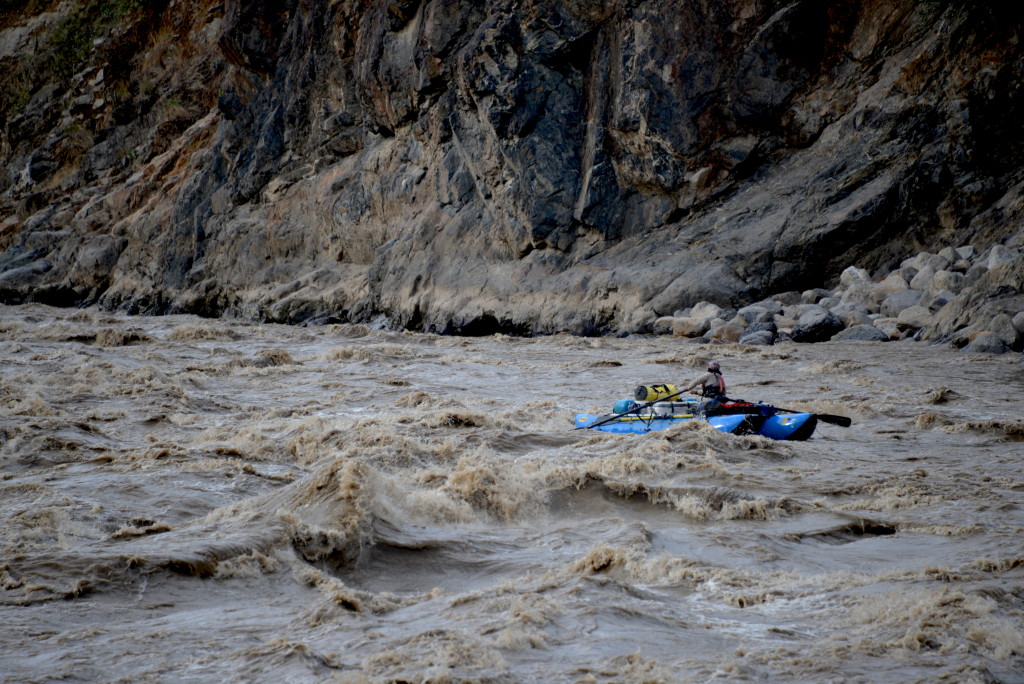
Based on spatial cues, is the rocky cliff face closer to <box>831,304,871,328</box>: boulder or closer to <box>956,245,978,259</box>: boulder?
<box>956,245,978,259</box>: boulder

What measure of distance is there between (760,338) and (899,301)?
2.60m

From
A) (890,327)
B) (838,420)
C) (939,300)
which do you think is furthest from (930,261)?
(838,420)

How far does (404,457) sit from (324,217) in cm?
2117

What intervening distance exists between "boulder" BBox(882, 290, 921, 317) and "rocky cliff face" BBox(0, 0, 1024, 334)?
163 cm

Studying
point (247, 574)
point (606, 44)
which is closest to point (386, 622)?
point (247, 574)

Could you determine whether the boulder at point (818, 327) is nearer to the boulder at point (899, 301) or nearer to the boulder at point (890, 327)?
the boulder at point (890, 327)

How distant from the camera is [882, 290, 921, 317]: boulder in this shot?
1531 centimetres

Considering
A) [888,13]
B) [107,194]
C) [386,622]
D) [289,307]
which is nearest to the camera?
[386,622]

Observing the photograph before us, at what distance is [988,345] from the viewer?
1229cm

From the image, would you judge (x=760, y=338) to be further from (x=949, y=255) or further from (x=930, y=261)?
(x=949, y=255)

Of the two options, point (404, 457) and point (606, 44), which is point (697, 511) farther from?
point (606, 44)

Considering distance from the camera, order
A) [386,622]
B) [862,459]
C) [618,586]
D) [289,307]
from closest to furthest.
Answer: [386,622]
[618,586]
[862,459]
[289,307]

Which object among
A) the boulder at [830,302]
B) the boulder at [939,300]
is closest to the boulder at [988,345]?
the boulder at [939,300]

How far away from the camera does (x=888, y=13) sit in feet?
60.8
